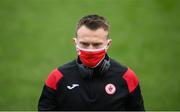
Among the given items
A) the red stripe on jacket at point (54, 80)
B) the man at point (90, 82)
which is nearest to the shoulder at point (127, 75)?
the man at point (90, 82)

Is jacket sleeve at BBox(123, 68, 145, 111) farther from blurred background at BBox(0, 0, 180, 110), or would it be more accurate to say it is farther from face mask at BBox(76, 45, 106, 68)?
blurred background at BBox(0, 0, 180, 110)

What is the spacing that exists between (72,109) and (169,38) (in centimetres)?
455

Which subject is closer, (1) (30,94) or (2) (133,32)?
(1) (30,94)

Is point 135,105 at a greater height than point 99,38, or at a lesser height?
lesser

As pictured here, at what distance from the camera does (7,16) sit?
326 inches

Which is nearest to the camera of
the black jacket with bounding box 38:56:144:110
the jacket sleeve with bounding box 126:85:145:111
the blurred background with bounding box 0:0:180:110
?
the black jacket with bounding box 38:56:144:110

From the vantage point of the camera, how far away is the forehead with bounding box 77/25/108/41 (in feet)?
11.8

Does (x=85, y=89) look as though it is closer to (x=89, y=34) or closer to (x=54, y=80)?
(x=54, y=80)

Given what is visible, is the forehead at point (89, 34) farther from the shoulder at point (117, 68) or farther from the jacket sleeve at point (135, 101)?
the jacket sleeve at point (135, 101)

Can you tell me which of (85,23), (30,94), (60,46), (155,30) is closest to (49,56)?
(60,46)

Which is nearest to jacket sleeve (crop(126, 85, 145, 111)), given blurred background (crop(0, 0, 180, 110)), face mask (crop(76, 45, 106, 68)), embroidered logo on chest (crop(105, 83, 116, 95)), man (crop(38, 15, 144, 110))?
A: man (crop(38, 15, 144, 110))

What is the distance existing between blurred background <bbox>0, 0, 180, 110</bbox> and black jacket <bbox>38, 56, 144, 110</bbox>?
108 inches

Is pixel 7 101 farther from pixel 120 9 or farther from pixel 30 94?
pixel 120 9

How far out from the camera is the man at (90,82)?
3.57 metres
